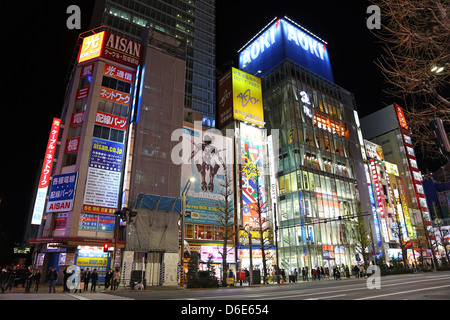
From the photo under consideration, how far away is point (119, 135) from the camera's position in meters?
34.1

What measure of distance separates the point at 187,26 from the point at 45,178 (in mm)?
56684

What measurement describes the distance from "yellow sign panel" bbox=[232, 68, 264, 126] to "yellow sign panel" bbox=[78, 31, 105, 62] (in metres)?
23.3

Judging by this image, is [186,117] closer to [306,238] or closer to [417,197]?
[306,238]

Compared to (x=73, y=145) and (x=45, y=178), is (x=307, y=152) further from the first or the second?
(x=45, y=178)

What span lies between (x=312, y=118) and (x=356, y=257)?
2771 cm

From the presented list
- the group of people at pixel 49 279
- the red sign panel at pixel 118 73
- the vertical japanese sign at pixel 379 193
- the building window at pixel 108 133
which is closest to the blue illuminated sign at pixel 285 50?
the vertical japanese sign at pixel 379 193

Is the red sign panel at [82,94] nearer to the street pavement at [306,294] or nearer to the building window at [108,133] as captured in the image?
the building window at [108,133]

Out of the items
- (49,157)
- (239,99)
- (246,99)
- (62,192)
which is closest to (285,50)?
(246,99)

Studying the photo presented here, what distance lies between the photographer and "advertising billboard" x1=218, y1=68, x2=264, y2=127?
163ft

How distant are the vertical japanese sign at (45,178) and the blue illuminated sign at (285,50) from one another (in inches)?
1838

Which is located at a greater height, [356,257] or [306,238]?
[306,238]

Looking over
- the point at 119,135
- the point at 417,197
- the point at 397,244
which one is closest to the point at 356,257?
the point at 397,244

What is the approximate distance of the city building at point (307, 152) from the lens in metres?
46.7

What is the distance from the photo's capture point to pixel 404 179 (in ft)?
247
